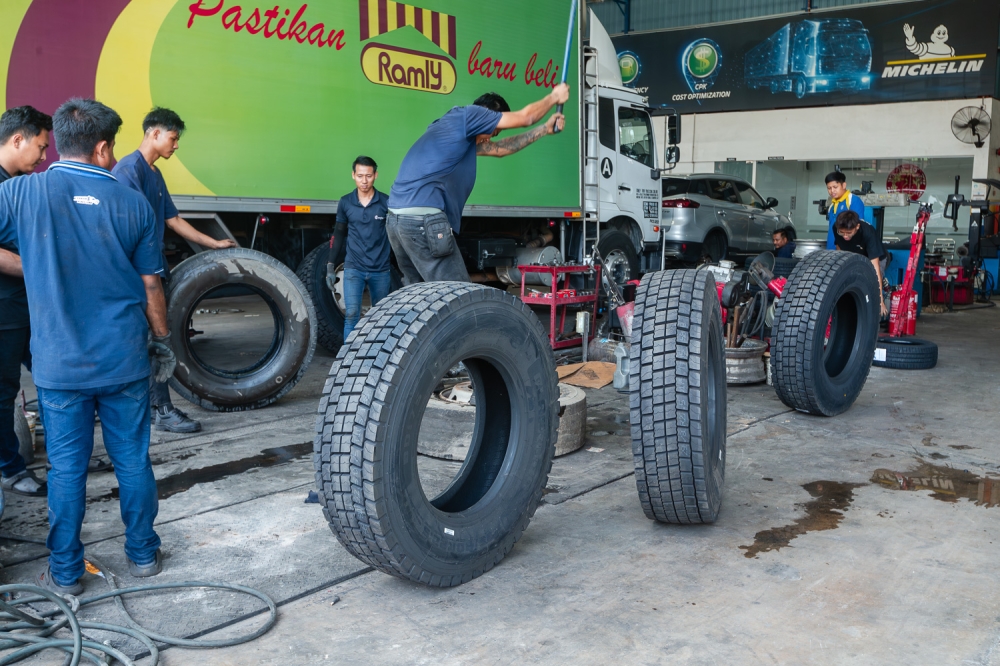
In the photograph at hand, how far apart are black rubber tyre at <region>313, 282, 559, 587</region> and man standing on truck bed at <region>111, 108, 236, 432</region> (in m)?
2.02

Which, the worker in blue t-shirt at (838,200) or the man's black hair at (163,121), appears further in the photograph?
the worker in blue t-shirt at (838,200)

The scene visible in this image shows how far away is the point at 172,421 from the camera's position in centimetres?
475

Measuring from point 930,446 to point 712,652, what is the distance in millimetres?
2825

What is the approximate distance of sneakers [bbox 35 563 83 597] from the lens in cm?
266

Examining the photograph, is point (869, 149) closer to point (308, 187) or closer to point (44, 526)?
point (308, 187)

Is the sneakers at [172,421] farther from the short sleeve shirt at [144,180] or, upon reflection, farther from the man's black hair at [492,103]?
the man's black hair at [492,103]

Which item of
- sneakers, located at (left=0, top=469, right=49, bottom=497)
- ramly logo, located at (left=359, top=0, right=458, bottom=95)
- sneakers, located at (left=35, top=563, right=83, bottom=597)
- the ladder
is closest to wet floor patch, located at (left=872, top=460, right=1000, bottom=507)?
sneakers, located at (left=35, top=563, right=83, bottom=597)

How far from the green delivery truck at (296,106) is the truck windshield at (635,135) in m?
0.40

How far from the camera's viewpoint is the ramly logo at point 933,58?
1622 centimetres

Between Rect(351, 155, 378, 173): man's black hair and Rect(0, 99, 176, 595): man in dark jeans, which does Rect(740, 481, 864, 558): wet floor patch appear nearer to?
Rect(0, 99, 176, 595): man in dark jeans

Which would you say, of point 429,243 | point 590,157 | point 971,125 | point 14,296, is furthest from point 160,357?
point 971,125

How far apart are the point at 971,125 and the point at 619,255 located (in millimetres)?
10650

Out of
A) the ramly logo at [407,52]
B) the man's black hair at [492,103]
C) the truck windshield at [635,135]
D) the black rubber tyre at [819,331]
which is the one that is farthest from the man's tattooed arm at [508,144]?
the truck windshield at [635,135]

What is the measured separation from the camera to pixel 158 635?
2.35 m
